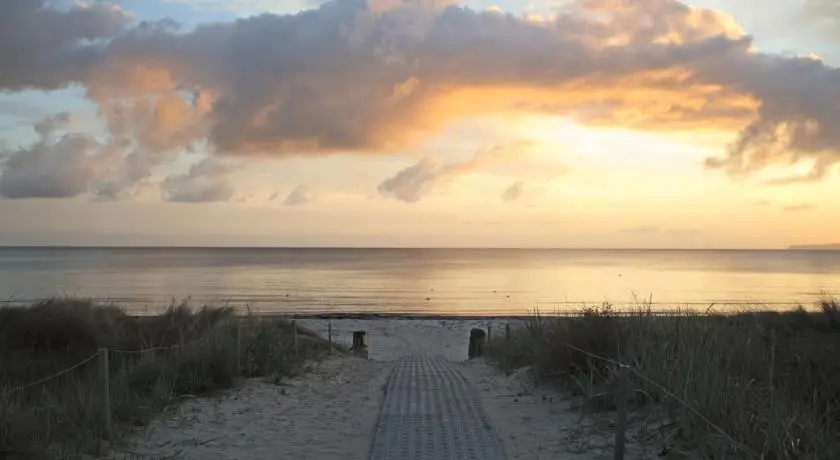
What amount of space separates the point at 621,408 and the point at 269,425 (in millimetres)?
4557

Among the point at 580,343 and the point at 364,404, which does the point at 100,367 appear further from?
the point at 580,343

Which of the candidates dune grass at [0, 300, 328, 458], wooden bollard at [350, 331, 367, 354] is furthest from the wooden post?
wooden bollard at [350, 331, 367, 354]

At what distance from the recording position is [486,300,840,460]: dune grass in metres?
5.90

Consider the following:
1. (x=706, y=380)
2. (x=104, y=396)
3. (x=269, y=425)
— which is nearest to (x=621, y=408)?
(x=706, y=380)

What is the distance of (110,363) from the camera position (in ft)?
43.6

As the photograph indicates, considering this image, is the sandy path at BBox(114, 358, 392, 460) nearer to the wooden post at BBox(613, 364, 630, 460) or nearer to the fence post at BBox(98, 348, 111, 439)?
the fence post at BBox(98, 348, 111, 439)

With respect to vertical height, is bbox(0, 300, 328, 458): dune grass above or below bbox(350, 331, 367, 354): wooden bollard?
above

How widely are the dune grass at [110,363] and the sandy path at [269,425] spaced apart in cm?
37

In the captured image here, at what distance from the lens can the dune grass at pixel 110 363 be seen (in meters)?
7.05

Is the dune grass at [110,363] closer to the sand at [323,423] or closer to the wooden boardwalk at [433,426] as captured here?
the sand at [323,423]

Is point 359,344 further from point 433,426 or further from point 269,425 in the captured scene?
point 433,426

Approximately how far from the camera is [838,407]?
24.6 feet

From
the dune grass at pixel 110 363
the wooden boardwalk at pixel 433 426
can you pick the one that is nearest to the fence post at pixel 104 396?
the dune grass at pixel 110 363

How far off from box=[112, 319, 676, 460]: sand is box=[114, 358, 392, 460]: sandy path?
0.4 inches
